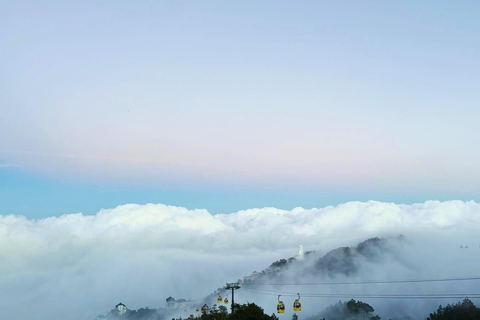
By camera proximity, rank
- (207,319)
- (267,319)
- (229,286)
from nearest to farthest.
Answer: (267,319)
(229,286)
(207,319)

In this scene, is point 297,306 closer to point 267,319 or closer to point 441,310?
point 267,319

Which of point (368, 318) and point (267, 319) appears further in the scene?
point (368, 318)

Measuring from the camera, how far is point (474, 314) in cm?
11912

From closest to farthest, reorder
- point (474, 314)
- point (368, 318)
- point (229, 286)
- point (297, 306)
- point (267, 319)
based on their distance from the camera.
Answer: point (297, 306) → point (267, 319) → point (229, 286) → point (474, 314) → point (368, 318)

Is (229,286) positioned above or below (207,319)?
above

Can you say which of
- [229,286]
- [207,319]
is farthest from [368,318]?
[229,286]

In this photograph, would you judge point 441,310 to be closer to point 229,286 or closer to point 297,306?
point 229,286

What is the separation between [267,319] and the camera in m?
90.6

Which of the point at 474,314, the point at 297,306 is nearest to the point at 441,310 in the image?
the point at 474,314


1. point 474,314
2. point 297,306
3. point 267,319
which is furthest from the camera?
point 474,314

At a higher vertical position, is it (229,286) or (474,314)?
(229,286)

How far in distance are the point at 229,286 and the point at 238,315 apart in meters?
16.9

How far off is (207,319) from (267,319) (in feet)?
141

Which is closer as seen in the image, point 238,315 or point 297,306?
point 297,306
